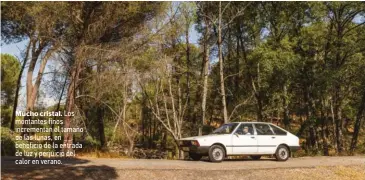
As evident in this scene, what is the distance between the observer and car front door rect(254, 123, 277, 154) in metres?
14.8

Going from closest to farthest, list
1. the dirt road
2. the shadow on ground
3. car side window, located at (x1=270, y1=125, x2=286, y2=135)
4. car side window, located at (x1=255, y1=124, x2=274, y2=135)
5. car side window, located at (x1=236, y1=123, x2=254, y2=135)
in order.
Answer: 1. the shadow on ground
2. the dirt road
3. car side window, located at (x1=236, y1=123, x2=254, y2=135)
4. car side window, located at (x1=255, y1=124, x2=274, y2=135)
5. car side window, located at (x1=270, y1=125, x2=286, y2=135)

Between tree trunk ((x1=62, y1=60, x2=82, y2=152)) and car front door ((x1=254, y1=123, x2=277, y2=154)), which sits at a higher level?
tree trunk ((x1=62, y1=60, x2=82, y2=152))

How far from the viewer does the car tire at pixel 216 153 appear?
45.6ft

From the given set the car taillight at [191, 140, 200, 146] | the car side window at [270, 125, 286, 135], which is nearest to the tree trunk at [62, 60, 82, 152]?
the car taillight at [191, 140, 200, 146]

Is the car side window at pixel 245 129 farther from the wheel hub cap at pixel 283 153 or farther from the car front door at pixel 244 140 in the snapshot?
the wheel hub cap at pixel 283 153

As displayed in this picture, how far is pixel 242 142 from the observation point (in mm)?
14422

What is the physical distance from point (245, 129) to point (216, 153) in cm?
159

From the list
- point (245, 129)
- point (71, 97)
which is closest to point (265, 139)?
point (245, 129)

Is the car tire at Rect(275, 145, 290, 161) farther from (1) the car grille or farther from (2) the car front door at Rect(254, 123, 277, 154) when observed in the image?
(1) the car grille

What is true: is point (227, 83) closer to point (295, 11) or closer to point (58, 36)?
point (295, 11)

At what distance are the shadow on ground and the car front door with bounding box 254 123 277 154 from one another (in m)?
6.39

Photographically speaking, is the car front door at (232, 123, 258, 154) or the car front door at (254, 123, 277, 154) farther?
the car front door at (254, 123, 277, 154)

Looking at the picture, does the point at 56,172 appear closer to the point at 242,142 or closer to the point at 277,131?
the point at 242,142

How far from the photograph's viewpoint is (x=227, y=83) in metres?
34.5
